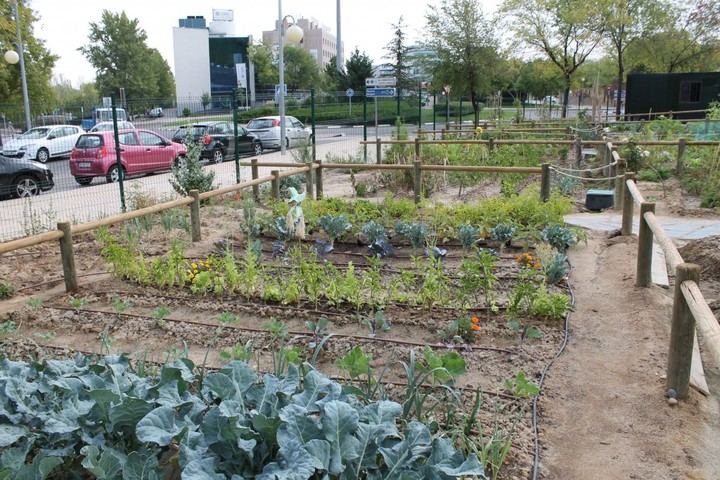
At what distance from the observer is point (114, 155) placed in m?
15.6

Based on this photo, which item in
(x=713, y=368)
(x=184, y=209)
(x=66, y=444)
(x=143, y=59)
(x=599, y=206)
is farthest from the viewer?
(x=143, y=59)

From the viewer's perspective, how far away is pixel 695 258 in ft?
21.8

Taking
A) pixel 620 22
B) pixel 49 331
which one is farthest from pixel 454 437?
pixel 620 22

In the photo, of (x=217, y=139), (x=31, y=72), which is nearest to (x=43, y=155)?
(x=217, y=139)

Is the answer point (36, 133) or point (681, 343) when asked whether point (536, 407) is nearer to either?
point (681, 343)

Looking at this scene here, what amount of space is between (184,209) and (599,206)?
19.9ft

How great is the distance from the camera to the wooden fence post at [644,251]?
18.6ft

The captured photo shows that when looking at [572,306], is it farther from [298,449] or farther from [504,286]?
[298,449]

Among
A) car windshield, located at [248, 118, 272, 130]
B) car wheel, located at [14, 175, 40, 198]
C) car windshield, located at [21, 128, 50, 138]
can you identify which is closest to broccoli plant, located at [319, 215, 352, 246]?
car wheel, located at [14, 175, 40, 198]

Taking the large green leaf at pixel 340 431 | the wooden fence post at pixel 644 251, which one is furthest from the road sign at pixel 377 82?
the large green leaf at pixel 340 431

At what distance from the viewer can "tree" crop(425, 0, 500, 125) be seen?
84.7ft

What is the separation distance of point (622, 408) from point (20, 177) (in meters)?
13.4

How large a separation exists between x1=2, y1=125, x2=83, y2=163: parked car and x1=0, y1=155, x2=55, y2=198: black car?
513 centimetres

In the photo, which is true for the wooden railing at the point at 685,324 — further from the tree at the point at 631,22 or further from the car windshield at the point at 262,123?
the tree at the point at 631,22
